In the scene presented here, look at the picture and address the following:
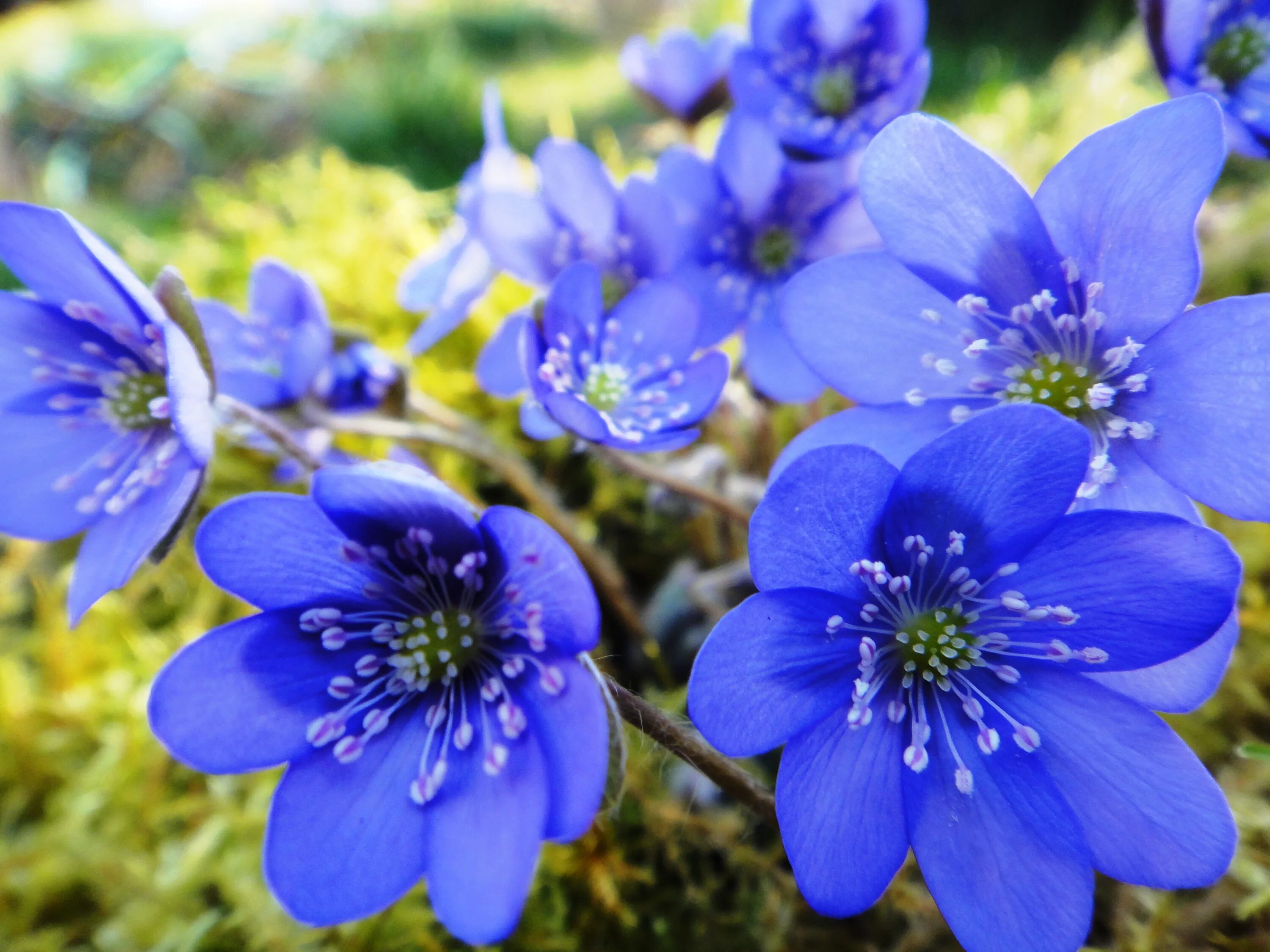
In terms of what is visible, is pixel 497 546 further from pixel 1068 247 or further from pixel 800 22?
pixel 800 22

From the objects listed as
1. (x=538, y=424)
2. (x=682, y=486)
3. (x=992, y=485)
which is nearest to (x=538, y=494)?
(x=682, y=486)

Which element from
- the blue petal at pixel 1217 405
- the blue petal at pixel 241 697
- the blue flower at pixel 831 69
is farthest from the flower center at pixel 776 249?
the blue petal at pixel 241 697

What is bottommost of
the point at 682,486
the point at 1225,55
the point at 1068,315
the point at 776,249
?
the point at 682,486

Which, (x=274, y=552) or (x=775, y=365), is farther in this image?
(x=775, y=365)

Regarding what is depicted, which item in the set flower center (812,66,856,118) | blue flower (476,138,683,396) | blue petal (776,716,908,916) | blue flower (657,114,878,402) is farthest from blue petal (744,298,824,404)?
blue petal (776,716,908,916)

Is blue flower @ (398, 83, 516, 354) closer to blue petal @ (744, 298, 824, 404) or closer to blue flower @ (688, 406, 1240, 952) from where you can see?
blue petal @ (744, 298, 824, 404)

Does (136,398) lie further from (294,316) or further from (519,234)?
(519,234)
